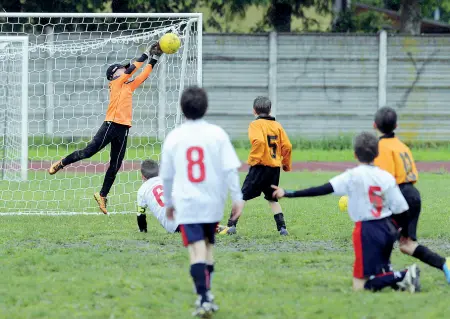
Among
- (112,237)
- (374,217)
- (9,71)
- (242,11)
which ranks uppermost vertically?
(242,11)

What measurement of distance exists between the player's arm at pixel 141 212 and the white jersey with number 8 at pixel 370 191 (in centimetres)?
325

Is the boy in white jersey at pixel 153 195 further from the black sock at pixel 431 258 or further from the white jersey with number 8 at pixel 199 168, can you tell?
the white jersey with number 8 at pixel 199 168

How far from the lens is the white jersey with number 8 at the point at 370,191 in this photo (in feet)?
22.3

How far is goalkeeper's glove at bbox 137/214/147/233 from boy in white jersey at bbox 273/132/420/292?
11.4 ft

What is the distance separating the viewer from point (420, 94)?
23.8 meters

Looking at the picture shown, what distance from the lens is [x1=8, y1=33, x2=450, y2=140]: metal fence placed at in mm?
23422

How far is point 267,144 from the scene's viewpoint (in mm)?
9875

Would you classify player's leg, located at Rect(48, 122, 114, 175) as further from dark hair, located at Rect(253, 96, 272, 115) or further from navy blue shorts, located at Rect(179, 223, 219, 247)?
navy blue shorts, located at Rect(179, 223, 219, 247)

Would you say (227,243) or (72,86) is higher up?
(72,86)

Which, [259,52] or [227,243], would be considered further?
[259,52]

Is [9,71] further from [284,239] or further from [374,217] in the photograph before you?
[374,217]

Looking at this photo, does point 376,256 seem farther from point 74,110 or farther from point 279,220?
point 74,110

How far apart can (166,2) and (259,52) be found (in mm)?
2992

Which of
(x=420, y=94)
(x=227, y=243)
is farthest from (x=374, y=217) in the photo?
(x=420, y=94)
